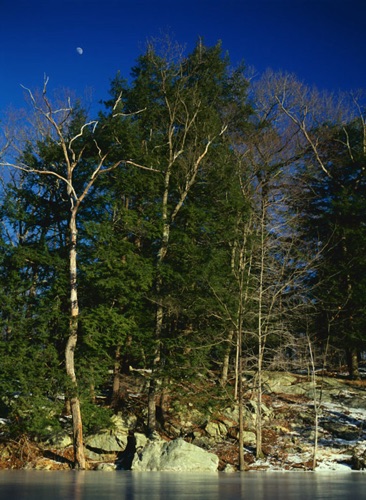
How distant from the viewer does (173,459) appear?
1589cm

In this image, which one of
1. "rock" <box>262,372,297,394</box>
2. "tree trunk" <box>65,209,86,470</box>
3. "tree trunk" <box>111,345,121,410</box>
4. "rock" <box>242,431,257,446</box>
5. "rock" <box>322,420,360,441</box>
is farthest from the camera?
"rock" <box>262,372,297,394</box>

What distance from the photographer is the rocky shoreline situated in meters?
16.6

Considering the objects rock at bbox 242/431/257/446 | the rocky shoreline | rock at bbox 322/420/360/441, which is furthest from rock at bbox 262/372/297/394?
rock at bbox 242/431/257/446

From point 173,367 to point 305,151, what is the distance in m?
17.3

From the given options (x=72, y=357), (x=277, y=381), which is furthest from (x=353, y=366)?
(x=72, y=357)

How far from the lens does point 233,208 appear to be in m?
22.5

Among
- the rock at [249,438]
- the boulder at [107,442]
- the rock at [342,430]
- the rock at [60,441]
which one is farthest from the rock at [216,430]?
the rock at [60,441]

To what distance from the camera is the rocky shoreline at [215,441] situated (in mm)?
16609

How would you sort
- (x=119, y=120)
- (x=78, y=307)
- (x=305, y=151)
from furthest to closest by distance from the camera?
(x=305, y=151) → (x=119, y=120) → (x=78, y=307)

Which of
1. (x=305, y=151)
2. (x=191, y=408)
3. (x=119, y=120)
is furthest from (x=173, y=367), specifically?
(x=305, y=151)

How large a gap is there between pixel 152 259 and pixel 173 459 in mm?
8217

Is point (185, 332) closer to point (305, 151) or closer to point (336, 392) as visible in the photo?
point (336, 392)

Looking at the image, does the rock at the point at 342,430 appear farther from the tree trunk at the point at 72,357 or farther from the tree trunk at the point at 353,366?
the tree trunk at the point at 72,357

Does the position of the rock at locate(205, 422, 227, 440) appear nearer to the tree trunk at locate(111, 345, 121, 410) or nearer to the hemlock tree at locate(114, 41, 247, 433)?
the hemlock tree at locate(114, 41, 247, 433)
